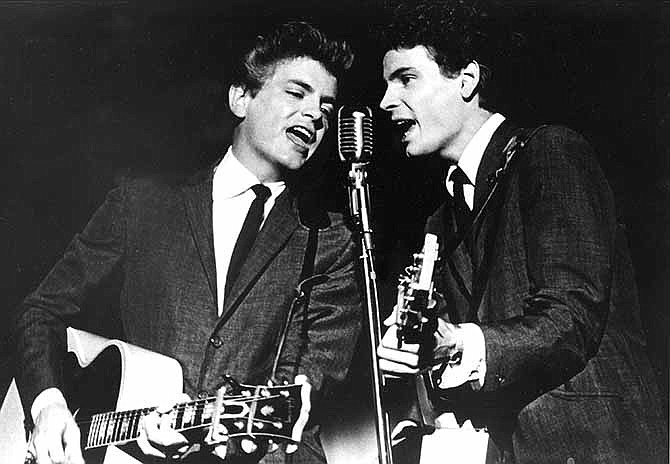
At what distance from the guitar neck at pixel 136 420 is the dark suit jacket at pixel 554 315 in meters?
0.55

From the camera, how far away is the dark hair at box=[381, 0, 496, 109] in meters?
2.26

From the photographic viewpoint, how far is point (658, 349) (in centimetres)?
215

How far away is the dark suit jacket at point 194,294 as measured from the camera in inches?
84.3

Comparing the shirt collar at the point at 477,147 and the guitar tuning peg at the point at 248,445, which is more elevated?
the shirt collar at the point at 477,147

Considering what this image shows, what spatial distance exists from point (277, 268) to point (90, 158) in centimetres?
68

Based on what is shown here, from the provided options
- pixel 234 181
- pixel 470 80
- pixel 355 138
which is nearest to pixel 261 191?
pixel 234 181

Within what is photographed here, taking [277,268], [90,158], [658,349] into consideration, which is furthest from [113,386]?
[658,349]

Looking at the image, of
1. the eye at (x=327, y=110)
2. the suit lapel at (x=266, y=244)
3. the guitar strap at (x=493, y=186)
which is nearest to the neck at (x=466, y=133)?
the guitar strap at (x=493, y=186)

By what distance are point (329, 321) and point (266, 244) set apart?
0.27 meters

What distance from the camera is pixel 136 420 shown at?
206cm

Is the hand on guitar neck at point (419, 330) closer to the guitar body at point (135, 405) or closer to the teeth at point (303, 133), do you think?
the guitar body at point (135, 405)

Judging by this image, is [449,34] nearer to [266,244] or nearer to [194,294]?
[266,244]

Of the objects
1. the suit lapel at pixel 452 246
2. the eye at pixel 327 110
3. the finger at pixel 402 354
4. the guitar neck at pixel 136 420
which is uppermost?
the eye at pixel 327 110

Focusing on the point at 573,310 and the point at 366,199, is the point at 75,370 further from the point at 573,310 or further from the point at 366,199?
the point at 573,310
